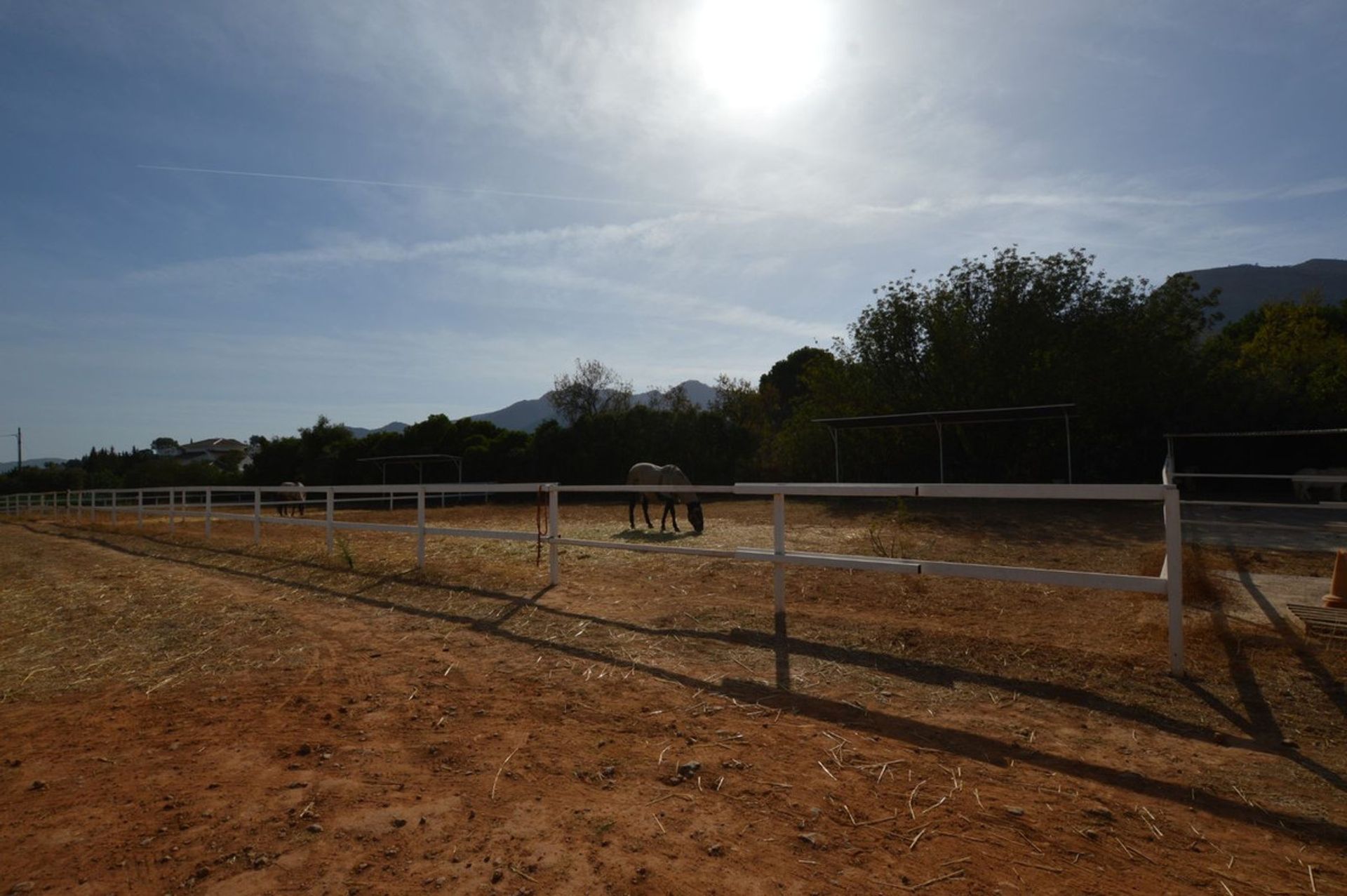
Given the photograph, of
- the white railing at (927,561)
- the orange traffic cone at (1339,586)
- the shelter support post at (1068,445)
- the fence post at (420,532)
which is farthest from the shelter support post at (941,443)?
the fence post at (420,532)

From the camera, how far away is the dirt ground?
→ 2.12m

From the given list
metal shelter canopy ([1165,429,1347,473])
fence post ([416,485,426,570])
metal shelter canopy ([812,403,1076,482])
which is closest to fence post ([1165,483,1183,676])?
metal shelter canopy ([1165,429,1347,473])

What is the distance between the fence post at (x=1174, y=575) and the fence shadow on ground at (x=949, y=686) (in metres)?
0.18

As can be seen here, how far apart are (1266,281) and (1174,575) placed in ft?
655

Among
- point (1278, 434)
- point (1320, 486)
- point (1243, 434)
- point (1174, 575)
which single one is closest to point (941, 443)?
point (1243, 434)

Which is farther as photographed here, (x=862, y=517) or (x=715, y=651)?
(x=862, y=517)

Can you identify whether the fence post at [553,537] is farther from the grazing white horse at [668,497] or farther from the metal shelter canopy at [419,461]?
the metal shelter canopy at [419,461]

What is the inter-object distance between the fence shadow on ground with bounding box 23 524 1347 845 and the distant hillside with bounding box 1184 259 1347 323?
530 feet

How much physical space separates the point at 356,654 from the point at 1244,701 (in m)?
5.17

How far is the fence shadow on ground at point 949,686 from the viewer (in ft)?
8.34

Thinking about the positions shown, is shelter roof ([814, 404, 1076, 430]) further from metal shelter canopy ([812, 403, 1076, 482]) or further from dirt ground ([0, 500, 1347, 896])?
dirt ground ([0, 500, 1347, 896])

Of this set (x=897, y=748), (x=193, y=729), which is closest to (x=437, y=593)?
(x=193, y=729)

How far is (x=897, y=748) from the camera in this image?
9.73ft

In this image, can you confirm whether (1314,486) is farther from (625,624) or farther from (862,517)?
(625,624)
